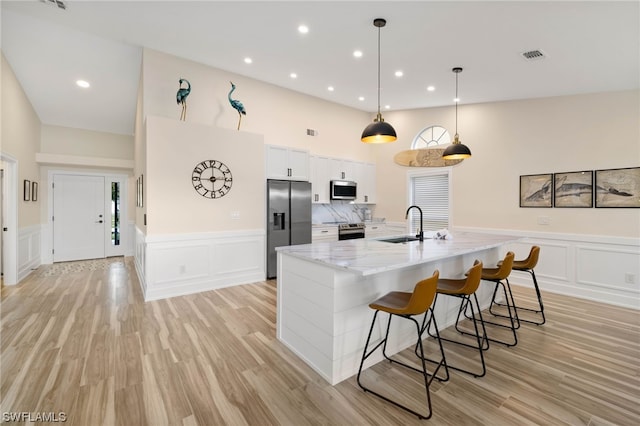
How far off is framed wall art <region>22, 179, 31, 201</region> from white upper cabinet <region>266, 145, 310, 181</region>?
171 inches

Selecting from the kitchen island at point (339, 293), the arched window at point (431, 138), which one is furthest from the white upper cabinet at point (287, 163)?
the kitchen island at point (339, 293)

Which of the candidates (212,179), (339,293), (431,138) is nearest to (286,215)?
(212,179)

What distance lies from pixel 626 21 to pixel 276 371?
4.37 metres

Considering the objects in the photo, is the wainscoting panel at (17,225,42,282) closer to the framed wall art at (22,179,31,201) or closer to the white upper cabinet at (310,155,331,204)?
the framed wall art at (22,179,31,201)

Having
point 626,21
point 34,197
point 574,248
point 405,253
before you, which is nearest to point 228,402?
point 405,253

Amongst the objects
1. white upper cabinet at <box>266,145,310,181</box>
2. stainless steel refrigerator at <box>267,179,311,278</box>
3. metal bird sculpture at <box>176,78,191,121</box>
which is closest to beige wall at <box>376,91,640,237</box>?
white upper cabinet at <box>266,145,310,181</box>

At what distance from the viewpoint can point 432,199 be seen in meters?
6.03

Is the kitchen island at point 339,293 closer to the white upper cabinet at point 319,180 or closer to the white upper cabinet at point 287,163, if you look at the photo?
A: the white upper cabinet at point 287,163

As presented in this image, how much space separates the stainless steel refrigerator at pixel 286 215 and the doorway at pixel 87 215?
4829 millimetres

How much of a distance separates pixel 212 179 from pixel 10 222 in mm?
3437

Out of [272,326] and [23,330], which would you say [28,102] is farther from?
[272,326]

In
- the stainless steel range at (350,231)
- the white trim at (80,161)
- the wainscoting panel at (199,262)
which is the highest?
the white trim at (80,161)

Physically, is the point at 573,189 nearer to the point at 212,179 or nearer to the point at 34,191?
the point at 212,179

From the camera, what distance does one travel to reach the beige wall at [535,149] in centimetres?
400
